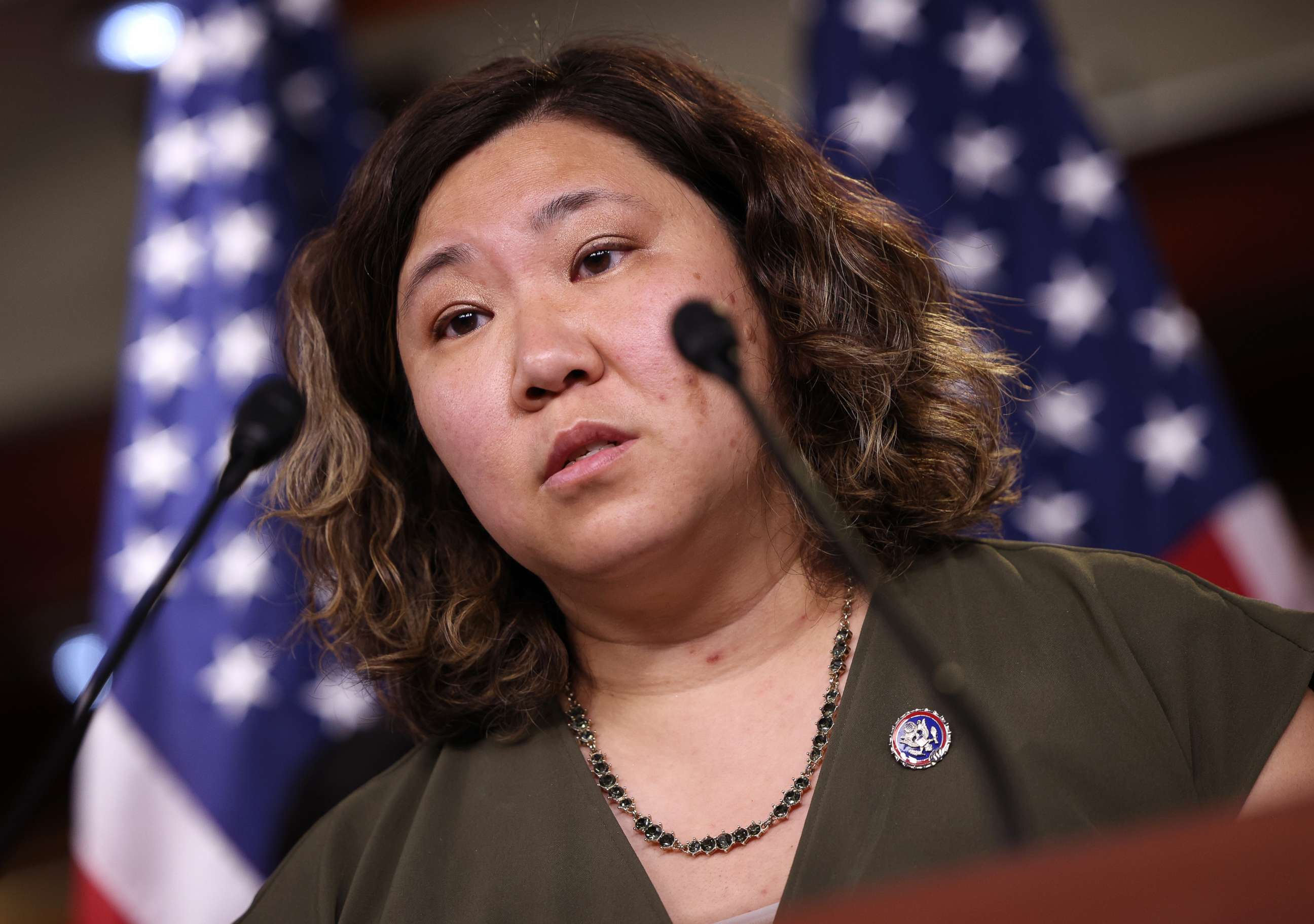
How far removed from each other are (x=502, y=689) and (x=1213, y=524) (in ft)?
4.98

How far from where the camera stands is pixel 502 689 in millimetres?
1343

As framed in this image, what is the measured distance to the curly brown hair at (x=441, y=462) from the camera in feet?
4.42

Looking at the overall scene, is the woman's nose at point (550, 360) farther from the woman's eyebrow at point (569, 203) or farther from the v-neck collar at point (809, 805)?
the v-neck collar at point (809, 805)

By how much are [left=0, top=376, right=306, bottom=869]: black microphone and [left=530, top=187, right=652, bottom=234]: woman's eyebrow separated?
31cm

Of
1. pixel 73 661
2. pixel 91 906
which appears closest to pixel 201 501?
pixel 91 906

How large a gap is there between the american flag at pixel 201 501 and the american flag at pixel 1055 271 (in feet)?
3.66

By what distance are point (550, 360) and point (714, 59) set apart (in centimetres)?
292

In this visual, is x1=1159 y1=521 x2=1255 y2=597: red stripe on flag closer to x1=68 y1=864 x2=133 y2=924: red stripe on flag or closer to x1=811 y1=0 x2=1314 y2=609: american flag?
x1=811 y1=0 x2=1314 y2=609: american flag

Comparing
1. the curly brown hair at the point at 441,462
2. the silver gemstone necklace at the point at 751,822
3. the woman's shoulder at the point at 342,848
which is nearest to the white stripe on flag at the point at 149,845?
the curly brown hair at the point at 441,462

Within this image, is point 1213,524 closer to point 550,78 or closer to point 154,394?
point 550,78

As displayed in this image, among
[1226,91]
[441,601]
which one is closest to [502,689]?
[441,601]

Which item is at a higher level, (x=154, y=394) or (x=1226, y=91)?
(x=154, y=394)

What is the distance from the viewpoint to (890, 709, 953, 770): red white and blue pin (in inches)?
43.2

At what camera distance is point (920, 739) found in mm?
1111
